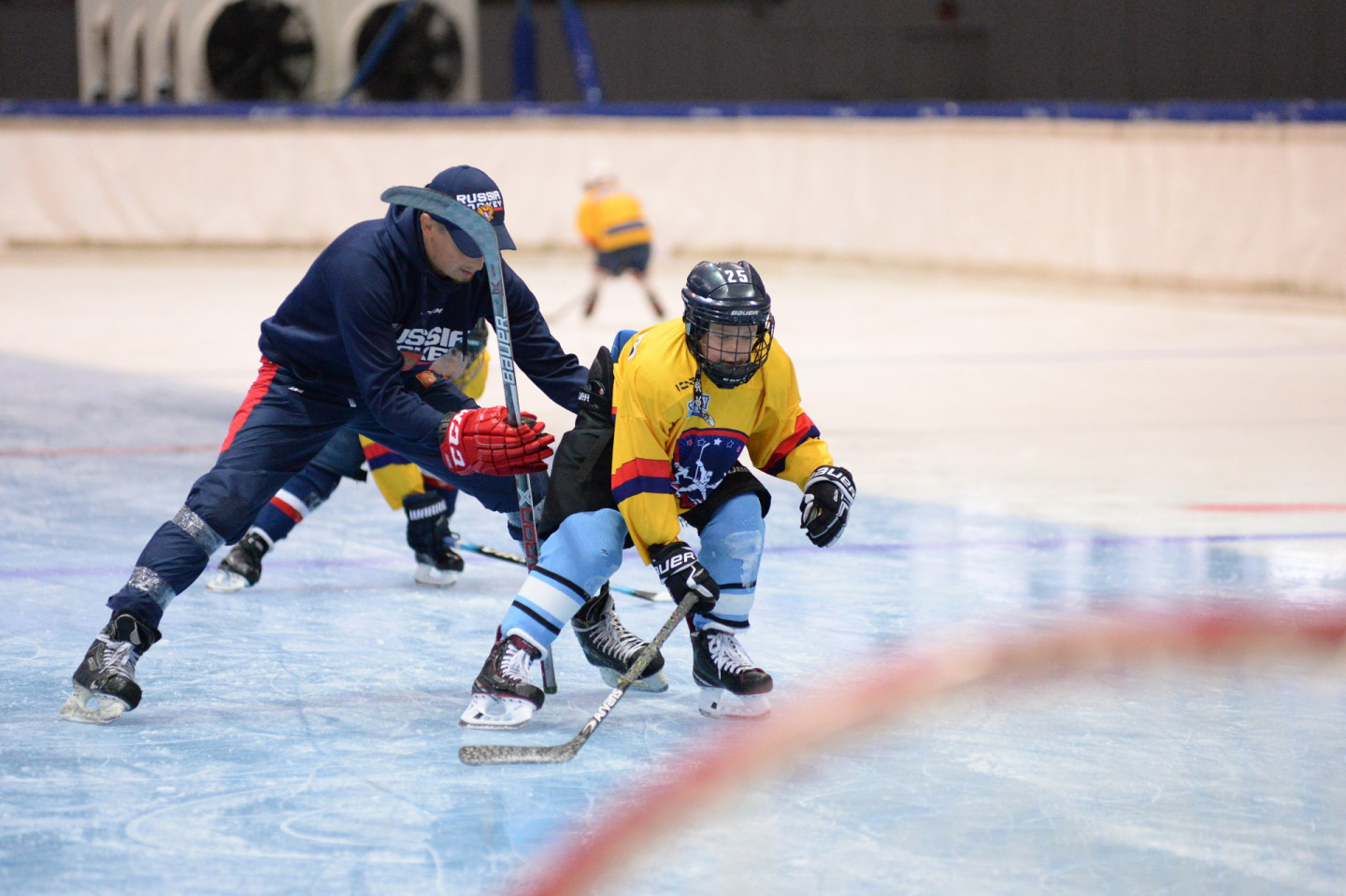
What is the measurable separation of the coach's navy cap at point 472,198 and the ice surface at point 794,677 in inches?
41.2

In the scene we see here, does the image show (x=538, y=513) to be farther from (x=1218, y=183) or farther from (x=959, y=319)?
(x=1218, y=183)

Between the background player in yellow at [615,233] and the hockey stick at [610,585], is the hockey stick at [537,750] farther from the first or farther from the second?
the background player in yellow at [615,233]

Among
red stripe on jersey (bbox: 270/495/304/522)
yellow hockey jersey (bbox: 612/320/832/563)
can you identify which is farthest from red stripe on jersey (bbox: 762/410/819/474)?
red stripe on jersey (bbox: 270/495/304/522)

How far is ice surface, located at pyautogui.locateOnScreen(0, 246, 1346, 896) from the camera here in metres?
2.91

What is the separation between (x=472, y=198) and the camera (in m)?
3.65

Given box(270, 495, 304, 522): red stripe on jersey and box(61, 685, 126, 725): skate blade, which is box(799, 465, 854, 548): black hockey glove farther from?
box(270, 495, 304, 522): red stripe on jersey

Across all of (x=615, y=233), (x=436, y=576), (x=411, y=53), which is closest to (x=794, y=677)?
(x=436, y=576)

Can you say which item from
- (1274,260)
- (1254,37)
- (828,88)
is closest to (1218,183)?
(1274,260)

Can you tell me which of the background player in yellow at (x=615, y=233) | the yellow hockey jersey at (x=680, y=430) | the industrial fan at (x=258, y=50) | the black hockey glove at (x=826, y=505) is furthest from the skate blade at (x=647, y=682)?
the industrial fan at (x=258, y=50)

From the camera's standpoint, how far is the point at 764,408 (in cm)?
365

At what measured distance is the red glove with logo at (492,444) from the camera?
137 inches

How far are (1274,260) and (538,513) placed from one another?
9649 mm

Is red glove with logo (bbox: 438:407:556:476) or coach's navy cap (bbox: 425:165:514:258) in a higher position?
coach's navy cap (bbox: 425:165:514:258)

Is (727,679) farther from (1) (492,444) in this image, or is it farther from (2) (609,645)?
(1) (492,444)
